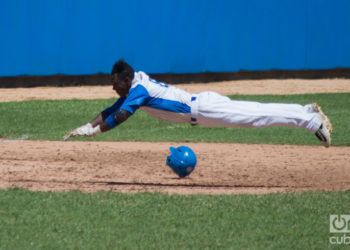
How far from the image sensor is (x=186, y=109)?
10711 mm

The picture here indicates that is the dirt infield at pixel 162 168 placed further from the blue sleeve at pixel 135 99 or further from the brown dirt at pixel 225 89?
the brown dirt at pixel 225 89

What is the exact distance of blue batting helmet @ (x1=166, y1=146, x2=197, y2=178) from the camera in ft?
35.7

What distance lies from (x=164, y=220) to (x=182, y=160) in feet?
7.98

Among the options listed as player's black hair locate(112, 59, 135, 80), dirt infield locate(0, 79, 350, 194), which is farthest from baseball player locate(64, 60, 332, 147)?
dirt infield locate(0, 79, 350, 194)

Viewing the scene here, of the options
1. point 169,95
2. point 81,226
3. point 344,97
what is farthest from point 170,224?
point 344,97

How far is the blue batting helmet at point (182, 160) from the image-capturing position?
10867 millimetres

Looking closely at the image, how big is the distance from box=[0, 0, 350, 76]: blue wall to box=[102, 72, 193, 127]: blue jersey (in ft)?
32.6

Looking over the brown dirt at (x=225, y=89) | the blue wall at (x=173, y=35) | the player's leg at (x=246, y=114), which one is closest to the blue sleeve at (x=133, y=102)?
the player's leg at (x=246, y=114)

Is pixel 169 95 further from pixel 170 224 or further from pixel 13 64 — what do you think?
pixel 13 64

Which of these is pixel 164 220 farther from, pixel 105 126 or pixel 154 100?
pixel 154 100

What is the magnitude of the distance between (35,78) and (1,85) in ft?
2.45

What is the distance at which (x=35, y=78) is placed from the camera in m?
20.9

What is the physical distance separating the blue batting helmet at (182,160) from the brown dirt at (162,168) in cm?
15

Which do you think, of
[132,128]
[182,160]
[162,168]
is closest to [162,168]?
[162,168]
